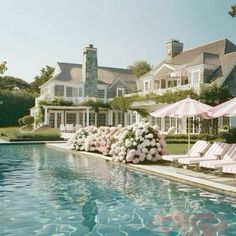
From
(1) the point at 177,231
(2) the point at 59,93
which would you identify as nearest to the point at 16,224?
(1) the point at 177,231

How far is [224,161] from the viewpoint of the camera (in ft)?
46.1

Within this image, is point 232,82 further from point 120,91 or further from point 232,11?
point 120,91

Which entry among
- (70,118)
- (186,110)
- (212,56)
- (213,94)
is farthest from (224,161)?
(70,118)

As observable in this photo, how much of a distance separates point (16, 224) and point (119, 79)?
1785 inches

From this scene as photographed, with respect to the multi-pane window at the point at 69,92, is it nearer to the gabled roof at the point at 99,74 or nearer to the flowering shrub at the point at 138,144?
A: the gabled roof at the point at 99,74

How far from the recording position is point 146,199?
10469 millimetres

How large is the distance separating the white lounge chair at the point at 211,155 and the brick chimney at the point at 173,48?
31575 millimetres

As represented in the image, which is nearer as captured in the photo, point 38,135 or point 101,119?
point 38,135

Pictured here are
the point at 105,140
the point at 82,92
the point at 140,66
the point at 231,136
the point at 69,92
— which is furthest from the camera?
the point at 140,66

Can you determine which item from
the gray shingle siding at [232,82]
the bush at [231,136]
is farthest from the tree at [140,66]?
the bush at [231,136]

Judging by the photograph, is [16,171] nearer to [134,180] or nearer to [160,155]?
[134,180]

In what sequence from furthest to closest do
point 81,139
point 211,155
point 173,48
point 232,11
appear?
point 173,48 < point 81,139 < point 232,11 < point 211,155

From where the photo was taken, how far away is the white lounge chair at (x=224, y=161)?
43.4 ft

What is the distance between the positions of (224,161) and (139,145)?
4586 mm
